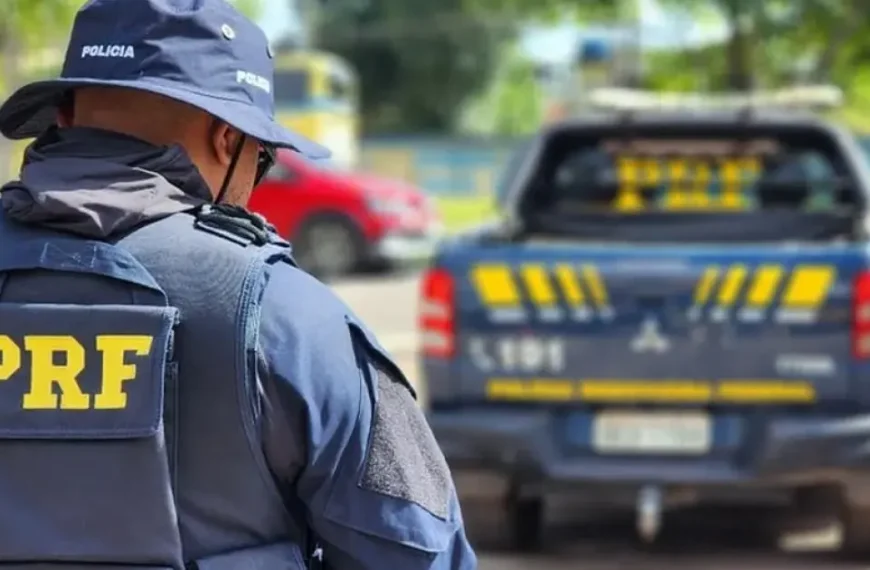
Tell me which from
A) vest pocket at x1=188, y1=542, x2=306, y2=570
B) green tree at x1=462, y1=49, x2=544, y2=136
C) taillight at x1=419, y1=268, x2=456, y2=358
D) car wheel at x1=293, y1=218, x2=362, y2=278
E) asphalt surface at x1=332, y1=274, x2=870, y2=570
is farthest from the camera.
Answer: green tree at x1=462, y1=49, x2=544, y2=136

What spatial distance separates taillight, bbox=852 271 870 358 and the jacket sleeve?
11.1ft

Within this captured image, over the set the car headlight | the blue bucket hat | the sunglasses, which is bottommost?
the car headlight

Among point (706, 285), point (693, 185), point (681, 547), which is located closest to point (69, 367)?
point (706, 285)

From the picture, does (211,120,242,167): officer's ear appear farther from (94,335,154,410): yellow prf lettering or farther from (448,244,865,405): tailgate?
(448,244,865,405): tailgate

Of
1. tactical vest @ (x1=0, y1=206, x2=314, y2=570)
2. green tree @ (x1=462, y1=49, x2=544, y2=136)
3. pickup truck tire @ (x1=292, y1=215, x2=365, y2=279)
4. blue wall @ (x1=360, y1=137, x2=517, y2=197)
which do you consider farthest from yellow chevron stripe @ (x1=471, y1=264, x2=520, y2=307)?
blue wall @ (x1=360, y1=137, x2=517, y2=197)

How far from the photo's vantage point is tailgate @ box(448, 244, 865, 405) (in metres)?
5.05

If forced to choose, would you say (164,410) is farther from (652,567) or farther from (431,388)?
(652,567)

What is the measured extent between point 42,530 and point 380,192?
52.3ft

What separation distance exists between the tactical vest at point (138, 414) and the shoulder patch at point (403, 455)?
0.13 metres

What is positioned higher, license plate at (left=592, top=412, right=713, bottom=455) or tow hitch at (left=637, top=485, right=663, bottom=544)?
license plate at (left=592, top=412, right=713, bottom=455)

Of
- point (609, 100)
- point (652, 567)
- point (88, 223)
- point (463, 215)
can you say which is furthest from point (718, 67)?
point (88, 223)

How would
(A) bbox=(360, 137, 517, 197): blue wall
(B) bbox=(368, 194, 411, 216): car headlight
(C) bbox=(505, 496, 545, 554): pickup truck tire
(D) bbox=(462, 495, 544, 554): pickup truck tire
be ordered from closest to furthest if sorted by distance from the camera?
(D) bbox=(462, 495, 544, 554): pickup truck tire → (C) bbox=(505, 496, 545, 554): pickup truck tire → (B) bbox=(368, 194, 411, 216): car headlight → (A) bbox=(360, 137, 517, 197): blue wall

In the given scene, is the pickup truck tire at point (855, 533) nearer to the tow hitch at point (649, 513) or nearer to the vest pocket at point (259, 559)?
the tow hitch at point (649, 513)

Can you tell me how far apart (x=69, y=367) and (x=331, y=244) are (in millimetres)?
15954
